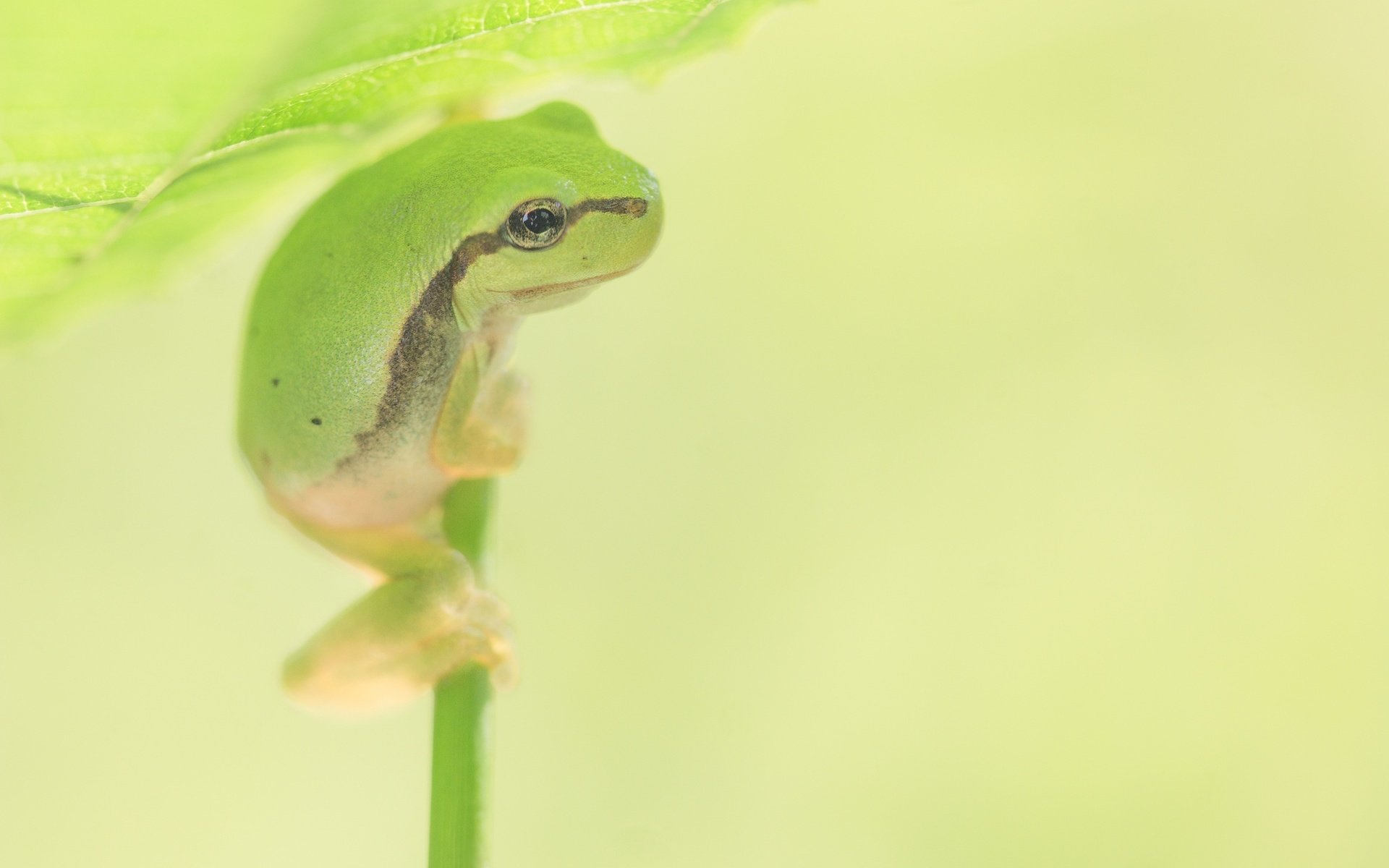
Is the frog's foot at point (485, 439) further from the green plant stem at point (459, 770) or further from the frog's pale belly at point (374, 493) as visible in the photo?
the green plant stem at point (459, 770)

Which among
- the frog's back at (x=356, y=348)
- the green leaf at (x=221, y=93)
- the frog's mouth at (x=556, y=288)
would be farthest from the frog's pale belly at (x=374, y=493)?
the green leaf at (x=221, y=93)

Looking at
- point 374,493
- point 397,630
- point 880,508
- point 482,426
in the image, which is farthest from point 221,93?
point 880,508

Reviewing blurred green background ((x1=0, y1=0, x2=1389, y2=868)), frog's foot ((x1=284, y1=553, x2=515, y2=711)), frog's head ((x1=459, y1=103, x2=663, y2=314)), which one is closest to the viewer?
frog's head ((x1=459, y1=103, x2=663, y2=314))

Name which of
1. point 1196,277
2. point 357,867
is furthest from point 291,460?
point 1196,277

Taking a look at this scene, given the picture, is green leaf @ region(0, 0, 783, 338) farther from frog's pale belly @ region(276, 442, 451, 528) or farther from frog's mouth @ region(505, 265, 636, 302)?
frog's pale belly @ region(276, 442, 451, 528)

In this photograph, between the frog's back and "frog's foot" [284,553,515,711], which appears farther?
"frog's foot" [284,553,515,711]

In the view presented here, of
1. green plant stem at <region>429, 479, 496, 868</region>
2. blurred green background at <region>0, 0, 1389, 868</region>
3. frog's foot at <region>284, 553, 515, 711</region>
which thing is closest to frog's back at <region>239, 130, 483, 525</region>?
frog's foot at <region>284, 553, 515, 711</region>

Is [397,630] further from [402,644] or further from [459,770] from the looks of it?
[459,770]
